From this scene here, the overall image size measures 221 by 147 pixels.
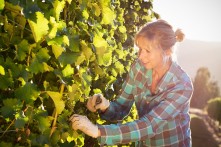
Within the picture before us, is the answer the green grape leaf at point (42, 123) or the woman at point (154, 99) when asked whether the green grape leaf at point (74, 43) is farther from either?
the woman at point (154, 99)

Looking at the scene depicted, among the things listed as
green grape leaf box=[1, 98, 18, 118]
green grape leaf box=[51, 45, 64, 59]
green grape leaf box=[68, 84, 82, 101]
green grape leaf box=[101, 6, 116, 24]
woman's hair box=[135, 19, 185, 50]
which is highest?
green grape leaf box=[101, 6, 116, 24]

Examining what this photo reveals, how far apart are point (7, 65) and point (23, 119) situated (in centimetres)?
27

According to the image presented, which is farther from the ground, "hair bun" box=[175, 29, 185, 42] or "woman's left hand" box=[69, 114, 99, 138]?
"hair bun" box=[175, 29, 185, 42]

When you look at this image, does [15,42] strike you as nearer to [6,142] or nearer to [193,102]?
[6,142]

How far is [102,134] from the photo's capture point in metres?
2.16

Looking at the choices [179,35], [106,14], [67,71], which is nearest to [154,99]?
[179,35]

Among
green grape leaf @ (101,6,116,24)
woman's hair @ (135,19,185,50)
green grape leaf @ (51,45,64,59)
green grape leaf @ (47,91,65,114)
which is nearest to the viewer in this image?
green grape leaf @ (51,45,64,59)

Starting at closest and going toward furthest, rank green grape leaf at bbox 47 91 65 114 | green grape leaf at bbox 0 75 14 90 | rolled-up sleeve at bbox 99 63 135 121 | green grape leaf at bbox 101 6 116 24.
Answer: green grape leaf at bbox 0 75 14 90 < green grape leaf at bbox 47 91 65 114 < green grape leaf at bbox 101 6 116 24 < rolled-up sleeve at bbox 99 63 135 121

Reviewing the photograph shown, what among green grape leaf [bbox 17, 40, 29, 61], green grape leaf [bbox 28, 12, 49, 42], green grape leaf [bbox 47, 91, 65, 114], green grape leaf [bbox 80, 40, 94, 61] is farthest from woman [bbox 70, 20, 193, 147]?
green grape leaf [bbox 28, 12, 49, 42]

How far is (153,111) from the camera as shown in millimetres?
2352

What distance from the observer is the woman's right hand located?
8.00ft

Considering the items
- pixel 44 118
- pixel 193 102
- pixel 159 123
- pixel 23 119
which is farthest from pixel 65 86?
pixel 193 102

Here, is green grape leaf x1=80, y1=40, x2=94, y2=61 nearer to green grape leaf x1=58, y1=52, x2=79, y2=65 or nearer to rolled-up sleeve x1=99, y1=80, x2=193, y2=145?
green grape leaf x1=58, y1=52, x2=79, y2=65

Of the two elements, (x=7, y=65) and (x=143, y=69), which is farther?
(x=143, y=69)
